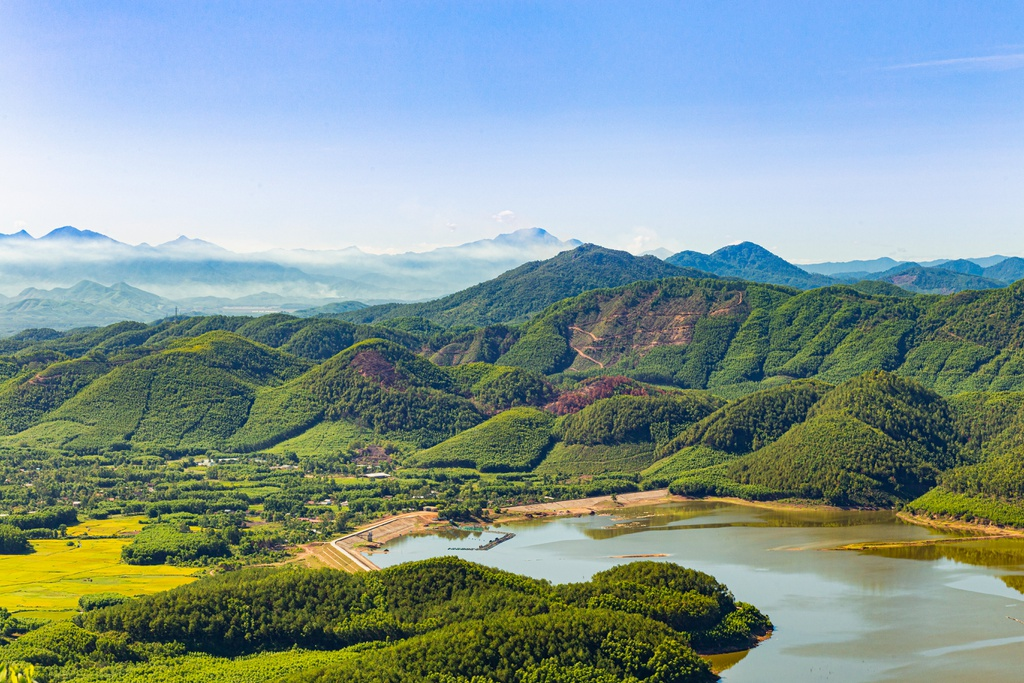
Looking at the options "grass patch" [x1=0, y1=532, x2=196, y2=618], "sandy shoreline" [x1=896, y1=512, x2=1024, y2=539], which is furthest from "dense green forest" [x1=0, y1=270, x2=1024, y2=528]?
"grass patch" [x1=0, y1=532, x2=196, y2=618]

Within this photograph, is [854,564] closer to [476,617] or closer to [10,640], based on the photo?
[476,617]

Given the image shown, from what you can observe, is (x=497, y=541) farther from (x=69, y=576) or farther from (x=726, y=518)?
(x=69, y=576)

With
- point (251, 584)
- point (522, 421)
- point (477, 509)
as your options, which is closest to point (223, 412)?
point (522, 421)

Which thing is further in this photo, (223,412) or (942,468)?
(223,412)

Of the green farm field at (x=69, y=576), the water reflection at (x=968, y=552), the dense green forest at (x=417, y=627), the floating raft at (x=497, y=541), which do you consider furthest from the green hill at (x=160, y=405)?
the water reflection at (x=968, y=552)

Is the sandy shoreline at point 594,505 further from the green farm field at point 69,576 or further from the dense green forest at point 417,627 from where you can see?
the dense green forest at point 417,627

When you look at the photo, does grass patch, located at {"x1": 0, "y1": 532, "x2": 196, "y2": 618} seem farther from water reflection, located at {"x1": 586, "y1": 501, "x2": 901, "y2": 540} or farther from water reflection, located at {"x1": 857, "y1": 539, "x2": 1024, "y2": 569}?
water reflection, located at {"x1": 857, "y1": 539, "x2": 1024, "y2": 569}

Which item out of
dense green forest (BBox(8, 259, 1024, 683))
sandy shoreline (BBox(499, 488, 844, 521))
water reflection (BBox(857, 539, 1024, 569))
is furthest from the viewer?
sandy shoreline (BBox(499, 488, 844, 521))
